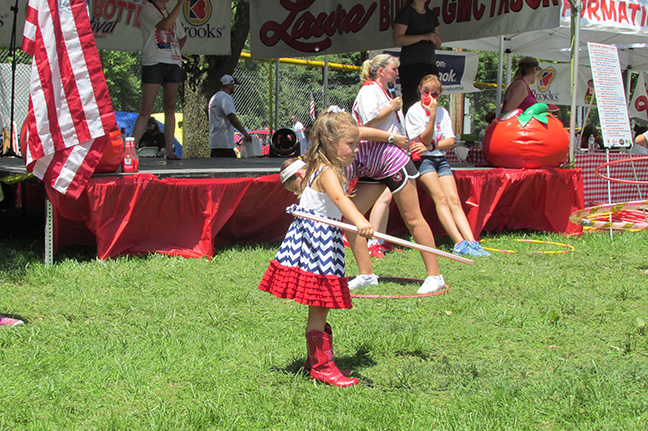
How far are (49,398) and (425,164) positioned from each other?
4161 millimetres

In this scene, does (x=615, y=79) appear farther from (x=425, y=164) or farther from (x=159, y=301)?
(x=159, y=301)

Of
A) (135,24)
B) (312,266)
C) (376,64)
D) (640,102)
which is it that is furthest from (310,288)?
(640,102)

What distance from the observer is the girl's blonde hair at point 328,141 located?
3.14 metres

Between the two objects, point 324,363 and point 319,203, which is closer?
point 324,363

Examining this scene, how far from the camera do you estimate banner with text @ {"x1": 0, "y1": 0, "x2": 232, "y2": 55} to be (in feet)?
35.1

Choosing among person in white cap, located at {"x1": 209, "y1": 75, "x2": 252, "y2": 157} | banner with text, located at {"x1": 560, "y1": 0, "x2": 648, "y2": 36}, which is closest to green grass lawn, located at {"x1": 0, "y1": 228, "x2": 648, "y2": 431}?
banner with text, located at {"x1": 560, "y1": 0, "x2": 648, "y2": 36}

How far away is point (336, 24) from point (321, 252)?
830 cm

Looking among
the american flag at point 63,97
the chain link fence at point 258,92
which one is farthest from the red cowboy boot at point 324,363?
the chain link fence at point 258,92

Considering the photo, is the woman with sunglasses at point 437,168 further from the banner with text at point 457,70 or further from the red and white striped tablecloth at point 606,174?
the banner with text at point 457,70

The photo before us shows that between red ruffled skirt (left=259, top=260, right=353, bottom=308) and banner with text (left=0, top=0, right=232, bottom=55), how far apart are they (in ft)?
28.6

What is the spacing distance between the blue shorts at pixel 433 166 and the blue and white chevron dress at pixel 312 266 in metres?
3.25

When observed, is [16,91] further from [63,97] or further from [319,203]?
[319,203]

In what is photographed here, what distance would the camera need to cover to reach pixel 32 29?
507 centimetres

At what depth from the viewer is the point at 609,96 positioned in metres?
8.16
